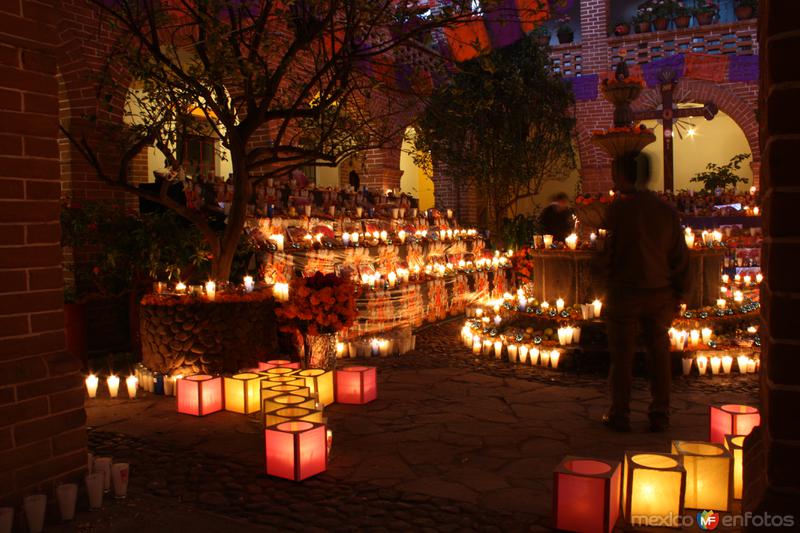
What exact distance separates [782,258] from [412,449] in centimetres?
320

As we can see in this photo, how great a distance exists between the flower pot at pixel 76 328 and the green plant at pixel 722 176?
13.7 meters

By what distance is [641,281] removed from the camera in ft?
15.7

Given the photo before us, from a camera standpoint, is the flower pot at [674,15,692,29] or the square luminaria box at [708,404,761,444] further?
the flower pot at [674,15,692,29]

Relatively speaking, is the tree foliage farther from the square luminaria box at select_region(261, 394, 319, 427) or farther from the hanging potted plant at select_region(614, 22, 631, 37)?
the square luminaria box at select_region(261, 394, 319, 427)

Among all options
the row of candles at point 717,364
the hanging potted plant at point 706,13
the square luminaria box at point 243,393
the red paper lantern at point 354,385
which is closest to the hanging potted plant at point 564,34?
the hanging potted plant at point 706,13

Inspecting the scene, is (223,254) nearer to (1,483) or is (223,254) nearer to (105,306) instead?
(105,306)

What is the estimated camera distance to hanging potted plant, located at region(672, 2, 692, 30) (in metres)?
17.2

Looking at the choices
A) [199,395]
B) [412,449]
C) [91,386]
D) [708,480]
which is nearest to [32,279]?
[199,395]

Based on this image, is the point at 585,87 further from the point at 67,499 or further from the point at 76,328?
the point at 67,499

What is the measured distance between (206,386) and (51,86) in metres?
2.63

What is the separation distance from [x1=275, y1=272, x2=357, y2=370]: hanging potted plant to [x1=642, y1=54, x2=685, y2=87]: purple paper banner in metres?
13.6

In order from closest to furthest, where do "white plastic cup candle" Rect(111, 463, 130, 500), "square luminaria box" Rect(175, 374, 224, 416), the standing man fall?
"white plastic cup candle" Rect(111, 463, 130, 500) < the standing man < "square luminaria box" Rect(175, 374, 224, 416)

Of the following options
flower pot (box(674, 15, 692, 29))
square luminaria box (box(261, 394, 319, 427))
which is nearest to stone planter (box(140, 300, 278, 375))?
square luminaria box (box(261, 394, 319, 427))

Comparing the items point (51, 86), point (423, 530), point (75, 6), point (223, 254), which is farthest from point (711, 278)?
point (75, 6)
